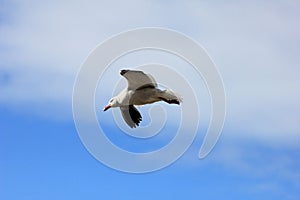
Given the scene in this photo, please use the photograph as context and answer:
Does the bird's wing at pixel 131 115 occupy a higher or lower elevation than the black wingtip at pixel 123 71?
higher

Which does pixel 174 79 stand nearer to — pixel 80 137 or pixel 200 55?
pixel 200 55

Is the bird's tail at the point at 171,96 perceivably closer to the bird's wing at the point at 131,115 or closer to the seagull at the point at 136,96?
the seagull at the point at 136,96

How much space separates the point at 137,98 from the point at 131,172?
206 cm

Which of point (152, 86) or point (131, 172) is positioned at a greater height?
point (152, 86)

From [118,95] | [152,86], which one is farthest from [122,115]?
[152,86]

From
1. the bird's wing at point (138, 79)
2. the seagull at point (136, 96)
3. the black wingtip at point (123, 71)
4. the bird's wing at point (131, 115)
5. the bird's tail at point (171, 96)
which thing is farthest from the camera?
the bird's wing at point (131, 115)

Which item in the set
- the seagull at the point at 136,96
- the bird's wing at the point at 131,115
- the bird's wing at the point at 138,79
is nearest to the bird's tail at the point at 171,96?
the seagull at the point at 136,96

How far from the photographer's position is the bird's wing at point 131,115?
17.9 metres

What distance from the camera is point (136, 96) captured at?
17109 mm

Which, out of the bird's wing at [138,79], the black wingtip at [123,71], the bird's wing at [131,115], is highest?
the bird's wing at [131,115]

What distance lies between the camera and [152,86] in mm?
16672

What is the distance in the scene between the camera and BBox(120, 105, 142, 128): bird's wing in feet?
58.8

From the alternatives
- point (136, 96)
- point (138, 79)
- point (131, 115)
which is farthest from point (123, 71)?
point (131, 115)

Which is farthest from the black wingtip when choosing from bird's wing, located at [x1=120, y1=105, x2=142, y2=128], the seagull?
bird's wing, located at [x1=120, y1=105, x2=142, y2=128]
